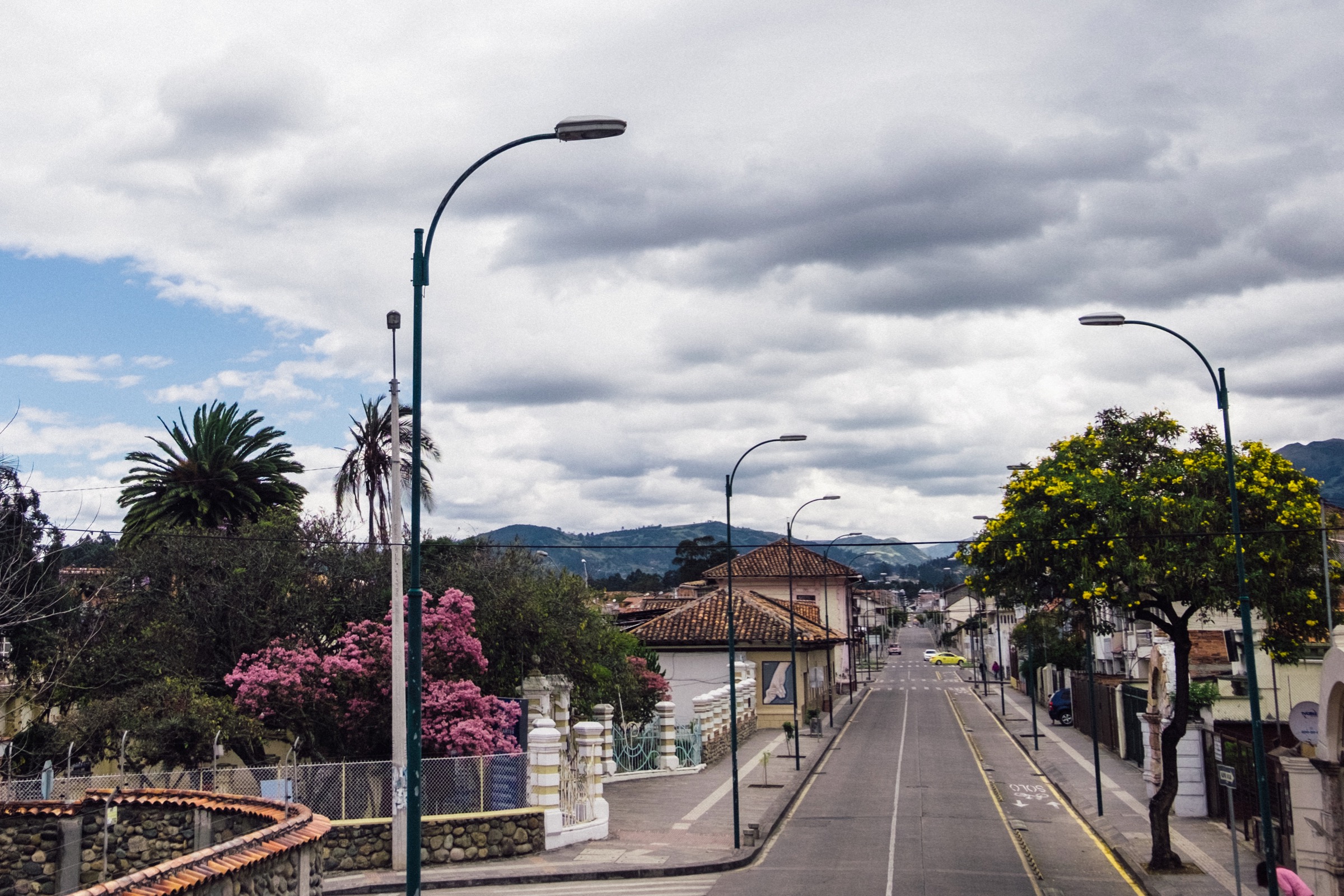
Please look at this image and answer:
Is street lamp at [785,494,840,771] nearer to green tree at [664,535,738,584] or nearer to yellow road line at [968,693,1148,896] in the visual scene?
yellow road line at [968,693,1148,896]

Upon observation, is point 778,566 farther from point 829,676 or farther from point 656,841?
point 656,841

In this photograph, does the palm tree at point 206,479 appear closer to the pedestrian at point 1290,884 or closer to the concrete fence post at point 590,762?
the concrete fence post at point 590,762

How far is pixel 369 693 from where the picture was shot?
25078 mm

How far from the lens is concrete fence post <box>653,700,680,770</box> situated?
3691 cm

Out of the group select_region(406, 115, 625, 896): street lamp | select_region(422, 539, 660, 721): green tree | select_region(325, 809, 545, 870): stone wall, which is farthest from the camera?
select_region(422, 539, 660, 721): green tree

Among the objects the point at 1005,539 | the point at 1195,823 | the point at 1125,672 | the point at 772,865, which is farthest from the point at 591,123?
the point at 1125,672

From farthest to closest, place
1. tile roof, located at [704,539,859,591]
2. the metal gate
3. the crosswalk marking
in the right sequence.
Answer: tile roof, located at [704,539,859,591] → the metal gate → the crosswalk marking

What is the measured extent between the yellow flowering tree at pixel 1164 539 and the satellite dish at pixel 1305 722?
121 cm

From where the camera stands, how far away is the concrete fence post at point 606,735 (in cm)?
3266

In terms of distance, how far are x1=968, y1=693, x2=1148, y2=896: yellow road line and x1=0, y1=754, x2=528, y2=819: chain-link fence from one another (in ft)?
38.6

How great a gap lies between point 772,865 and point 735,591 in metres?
43.3

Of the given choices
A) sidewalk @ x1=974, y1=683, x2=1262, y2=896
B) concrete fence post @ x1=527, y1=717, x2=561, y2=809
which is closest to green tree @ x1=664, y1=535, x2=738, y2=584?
sidewalk @ x1=974, y1=683, x2=1262, y2=896

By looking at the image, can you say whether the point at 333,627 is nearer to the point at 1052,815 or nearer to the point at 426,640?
the point at 426,640

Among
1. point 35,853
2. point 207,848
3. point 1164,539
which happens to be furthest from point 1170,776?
point 35,853
